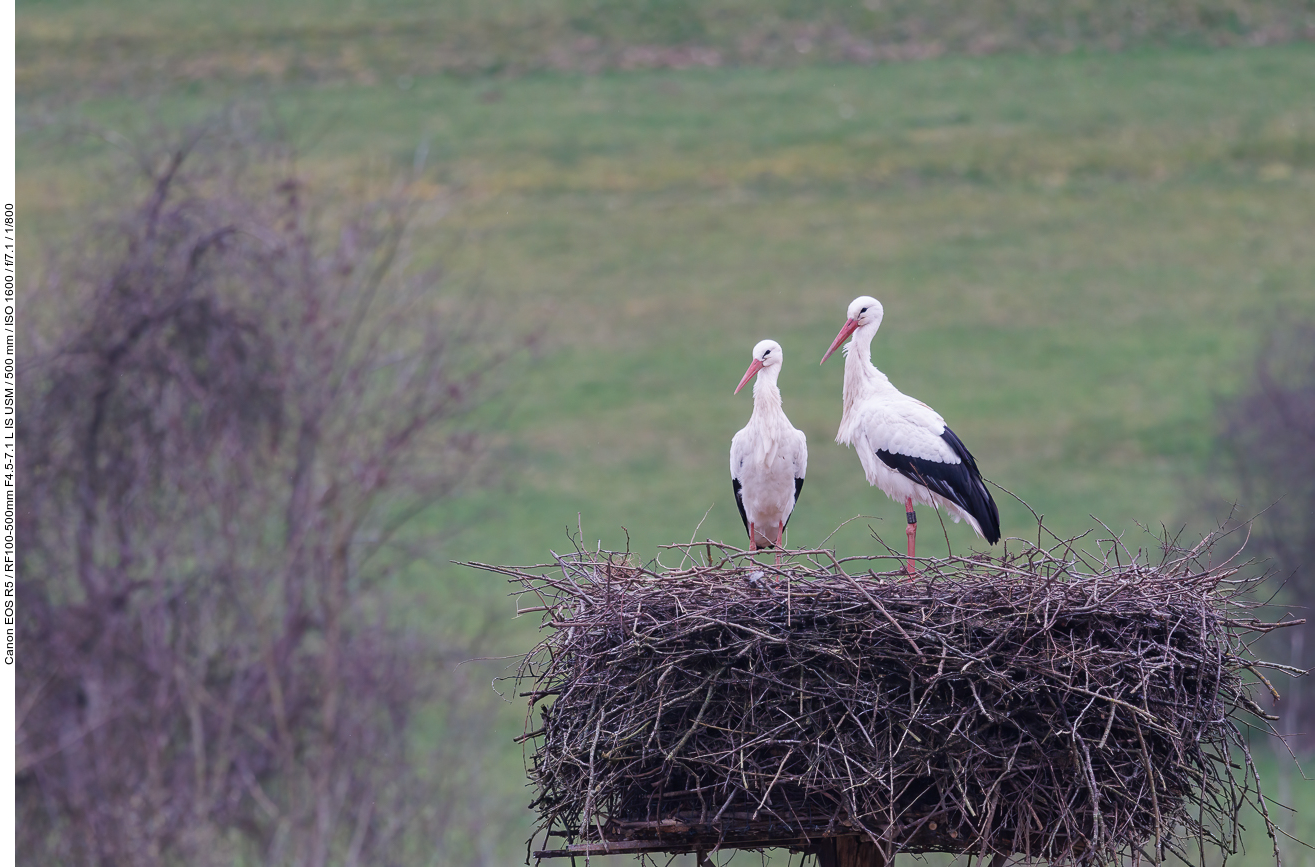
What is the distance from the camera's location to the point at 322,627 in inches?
631

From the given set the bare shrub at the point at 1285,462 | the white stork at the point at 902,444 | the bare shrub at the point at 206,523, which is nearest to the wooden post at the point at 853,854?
the white stork at the point at 902,444

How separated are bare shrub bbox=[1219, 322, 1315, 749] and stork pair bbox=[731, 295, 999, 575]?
667 inches

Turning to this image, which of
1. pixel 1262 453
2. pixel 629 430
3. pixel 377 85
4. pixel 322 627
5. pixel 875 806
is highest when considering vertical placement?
pixel 377 85

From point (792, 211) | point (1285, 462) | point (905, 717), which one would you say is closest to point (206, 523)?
point (905, 717)

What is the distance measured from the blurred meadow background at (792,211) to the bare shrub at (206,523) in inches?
193

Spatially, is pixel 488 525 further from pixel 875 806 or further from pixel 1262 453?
pixel 875 806

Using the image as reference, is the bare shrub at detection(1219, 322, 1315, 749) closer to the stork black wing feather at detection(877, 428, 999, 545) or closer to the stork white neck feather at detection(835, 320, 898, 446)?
the stork black wing feather at detection(877, 428, 999, 545)

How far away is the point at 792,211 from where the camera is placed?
35781mm

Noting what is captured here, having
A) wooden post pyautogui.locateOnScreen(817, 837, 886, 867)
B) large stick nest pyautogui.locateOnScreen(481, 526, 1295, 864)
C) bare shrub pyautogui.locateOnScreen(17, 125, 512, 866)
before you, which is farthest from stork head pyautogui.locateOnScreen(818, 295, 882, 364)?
bare shrub pyautogui.locateOnScreen(17, 125, 512, 866)

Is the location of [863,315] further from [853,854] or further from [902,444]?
[853,854]

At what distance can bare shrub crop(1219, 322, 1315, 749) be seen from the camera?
2338 centimetres

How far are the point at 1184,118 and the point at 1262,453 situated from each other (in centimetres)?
1573

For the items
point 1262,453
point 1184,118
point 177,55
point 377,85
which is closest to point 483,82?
point 377,85

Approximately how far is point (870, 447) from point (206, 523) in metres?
9.95
